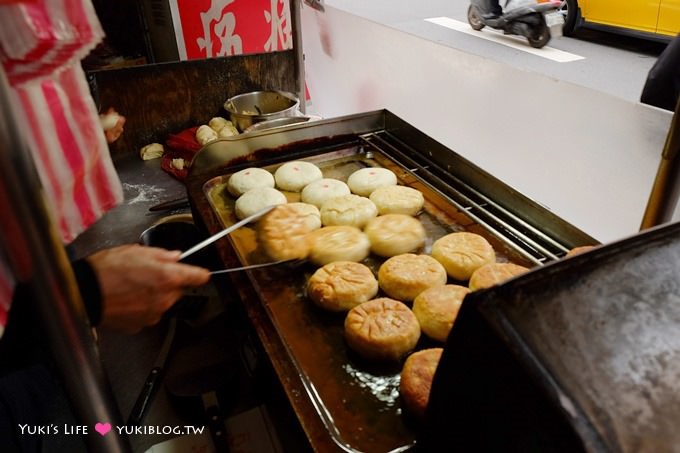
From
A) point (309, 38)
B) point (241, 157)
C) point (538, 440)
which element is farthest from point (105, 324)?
point (309, 38)

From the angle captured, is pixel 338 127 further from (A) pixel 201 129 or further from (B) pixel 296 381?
(B) pixel 296 381

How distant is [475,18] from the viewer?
30.6ft

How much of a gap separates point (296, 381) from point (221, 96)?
3.64 meters

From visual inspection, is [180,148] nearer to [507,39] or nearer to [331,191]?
[331,191]

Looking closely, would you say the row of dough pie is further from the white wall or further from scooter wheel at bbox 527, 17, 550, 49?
scooter wheel at bbox 527, 17, 550, 49

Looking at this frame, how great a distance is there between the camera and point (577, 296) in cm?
105

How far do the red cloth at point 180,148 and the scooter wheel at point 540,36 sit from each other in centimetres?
643

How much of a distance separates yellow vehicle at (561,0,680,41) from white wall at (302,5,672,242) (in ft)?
17.3

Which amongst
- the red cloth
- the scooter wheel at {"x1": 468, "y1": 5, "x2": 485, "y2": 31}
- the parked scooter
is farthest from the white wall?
the scooter wheel at {"x1": 468, "y1": 5, "x2": 485, "y2": 31}

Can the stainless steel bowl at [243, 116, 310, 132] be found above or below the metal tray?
above

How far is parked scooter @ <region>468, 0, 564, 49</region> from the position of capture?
8023 mm

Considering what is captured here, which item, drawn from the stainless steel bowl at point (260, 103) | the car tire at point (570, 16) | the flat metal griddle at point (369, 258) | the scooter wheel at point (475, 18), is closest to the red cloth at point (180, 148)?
the stainless steel bowl at point (260, 103)

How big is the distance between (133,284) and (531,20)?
871cm

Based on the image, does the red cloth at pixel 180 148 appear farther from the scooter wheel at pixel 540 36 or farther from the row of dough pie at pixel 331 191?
the scooter wheel at pixel 540 36
